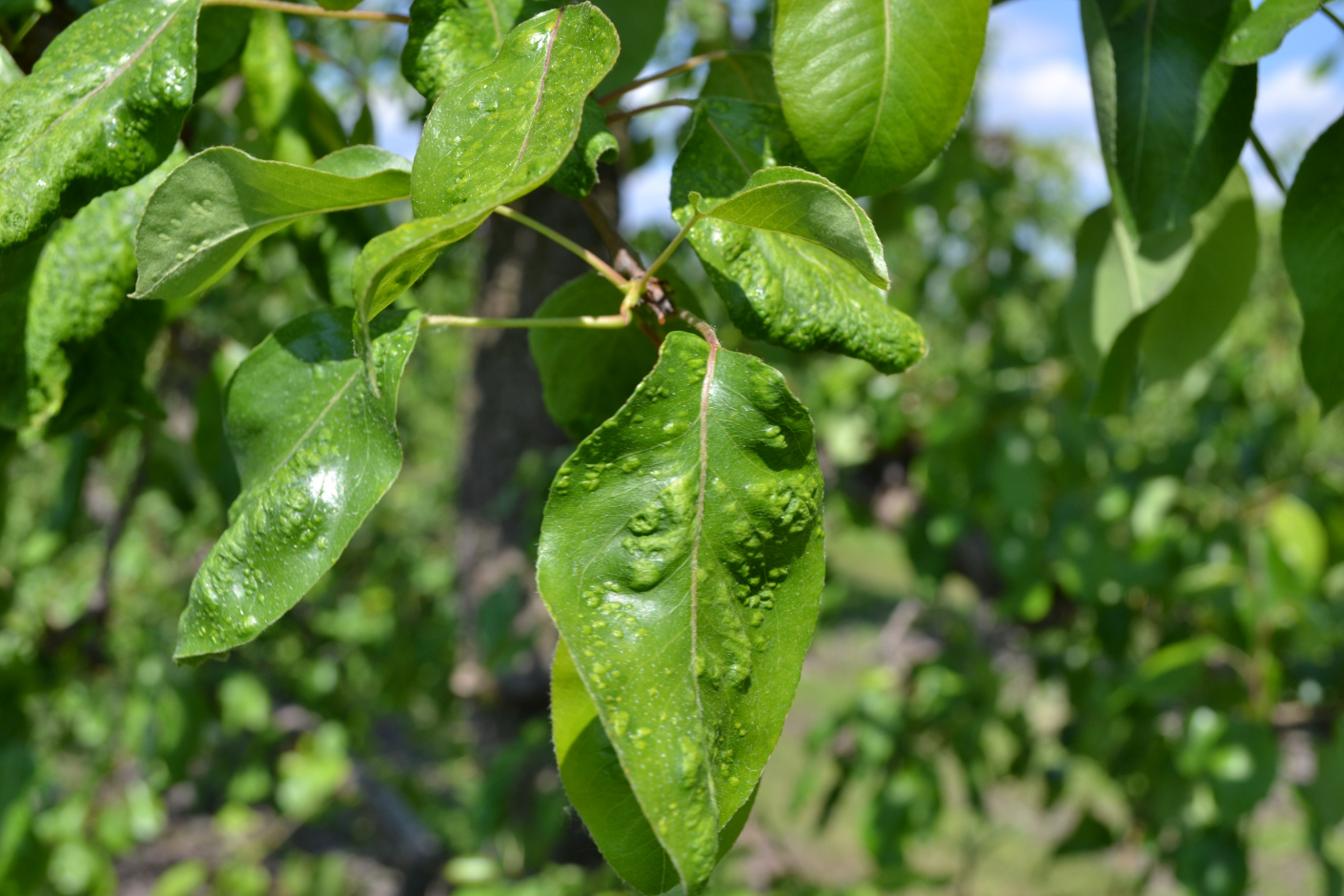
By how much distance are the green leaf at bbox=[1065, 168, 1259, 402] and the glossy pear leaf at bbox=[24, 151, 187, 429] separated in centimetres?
46

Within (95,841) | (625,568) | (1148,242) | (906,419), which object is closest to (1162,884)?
(906,419)

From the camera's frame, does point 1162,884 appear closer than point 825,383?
No

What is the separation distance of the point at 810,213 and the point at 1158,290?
0.30m

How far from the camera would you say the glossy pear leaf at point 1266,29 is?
341 mm

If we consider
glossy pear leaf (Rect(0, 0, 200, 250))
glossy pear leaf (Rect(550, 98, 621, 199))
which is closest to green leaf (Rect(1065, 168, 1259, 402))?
A: glossy pear leaf (Rect(550, 98, 621, 199))

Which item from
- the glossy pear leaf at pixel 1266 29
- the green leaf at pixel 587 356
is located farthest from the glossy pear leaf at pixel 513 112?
the glossy pear leaf at pixel 1266 29

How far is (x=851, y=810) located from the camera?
13.1 ft

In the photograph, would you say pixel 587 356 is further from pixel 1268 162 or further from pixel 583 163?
pixel 1268 162

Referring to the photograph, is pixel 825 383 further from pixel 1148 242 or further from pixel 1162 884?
pixel 1162 884

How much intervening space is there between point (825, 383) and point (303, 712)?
1889 millimetres

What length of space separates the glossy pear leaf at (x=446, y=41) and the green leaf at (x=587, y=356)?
3.8 inches

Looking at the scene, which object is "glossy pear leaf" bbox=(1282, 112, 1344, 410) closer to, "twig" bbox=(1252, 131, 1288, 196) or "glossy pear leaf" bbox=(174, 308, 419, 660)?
"twig" bbox=(1252, 131, 1288, 196)

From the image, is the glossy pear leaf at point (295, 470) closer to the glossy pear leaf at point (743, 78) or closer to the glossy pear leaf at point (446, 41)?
the glossy pear leaf at point (446, 41)

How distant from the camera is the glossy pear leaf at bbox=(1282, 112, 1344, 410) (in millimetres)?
415
